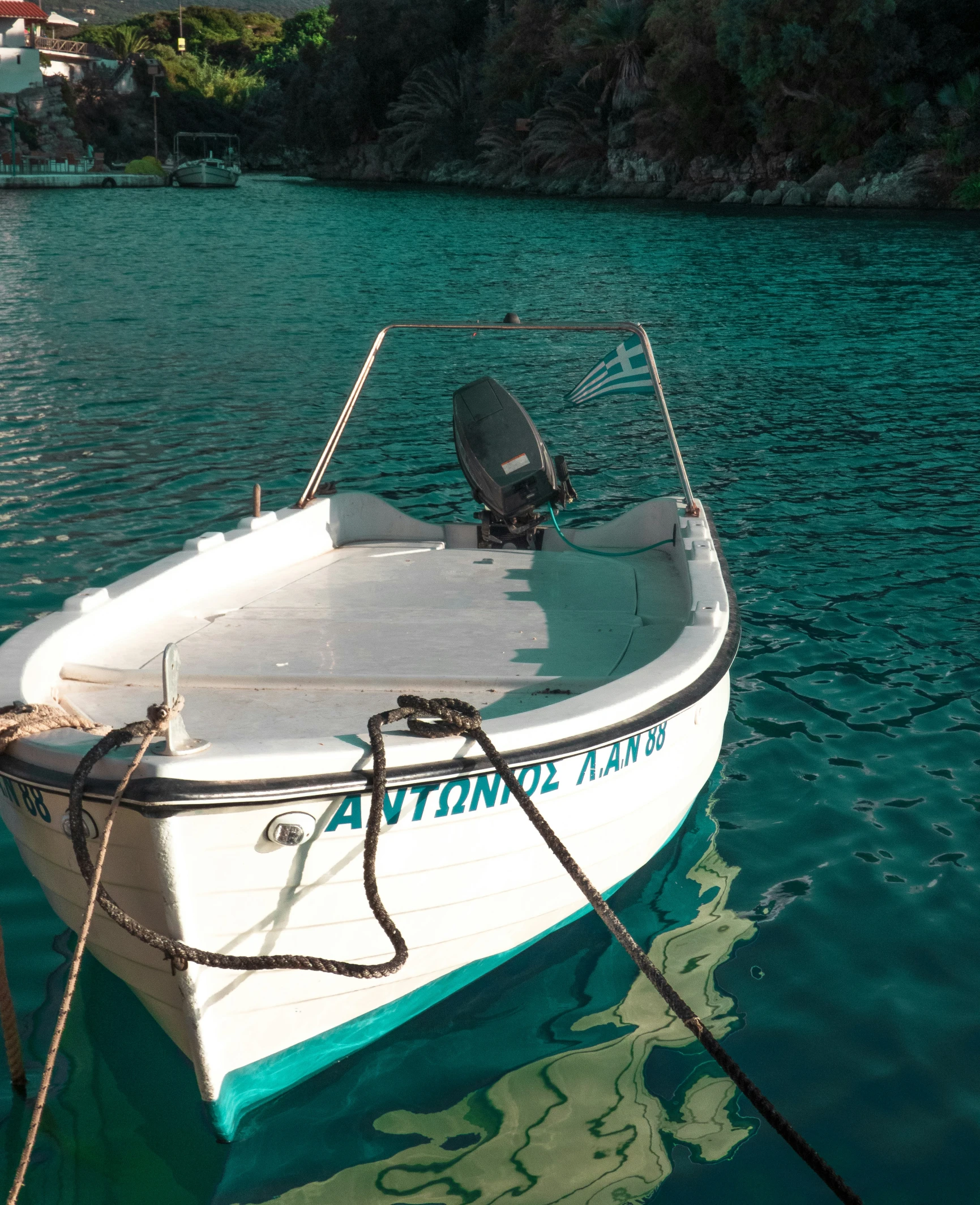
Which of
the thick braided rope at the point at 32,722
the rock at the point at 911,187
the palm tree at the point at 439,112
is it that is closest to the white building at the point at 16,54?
the palm tree at the point at 439,112

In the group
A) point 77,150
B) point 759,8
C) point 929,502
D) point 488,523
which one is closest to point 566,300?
point 929,502

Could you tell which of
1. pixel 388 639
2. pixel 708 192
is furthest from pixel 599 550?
pixel 708 192

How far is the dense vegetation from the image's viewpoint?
156 ft

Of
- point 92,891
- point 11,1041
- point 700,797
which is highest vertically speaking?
point 92,891

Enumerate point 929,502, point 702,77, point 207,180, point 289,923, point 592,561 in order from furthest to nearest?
point 207,180 < point 702,77 < point 929,502 < point 592,561 < point 289,923

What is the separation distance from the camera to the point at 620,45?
6194 cm

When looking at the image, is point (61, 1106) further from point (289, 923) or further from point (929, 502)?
point (929, 502)

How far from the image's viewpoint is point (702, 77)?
5575cm

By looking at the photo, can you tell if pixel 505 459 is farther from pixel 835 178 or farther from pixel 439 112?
pixel 439 112

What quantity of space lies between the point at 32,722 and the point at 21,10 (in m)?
105

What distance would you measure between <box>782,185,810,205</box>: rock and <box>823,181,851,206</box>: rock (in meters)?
1.88

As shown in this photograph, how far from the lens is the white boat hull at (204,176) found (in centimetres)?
7588

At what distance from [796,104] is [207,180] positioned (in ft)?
137

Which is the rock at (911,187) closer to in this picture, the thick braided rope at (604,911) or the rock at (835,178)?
the rock at (835,178)
